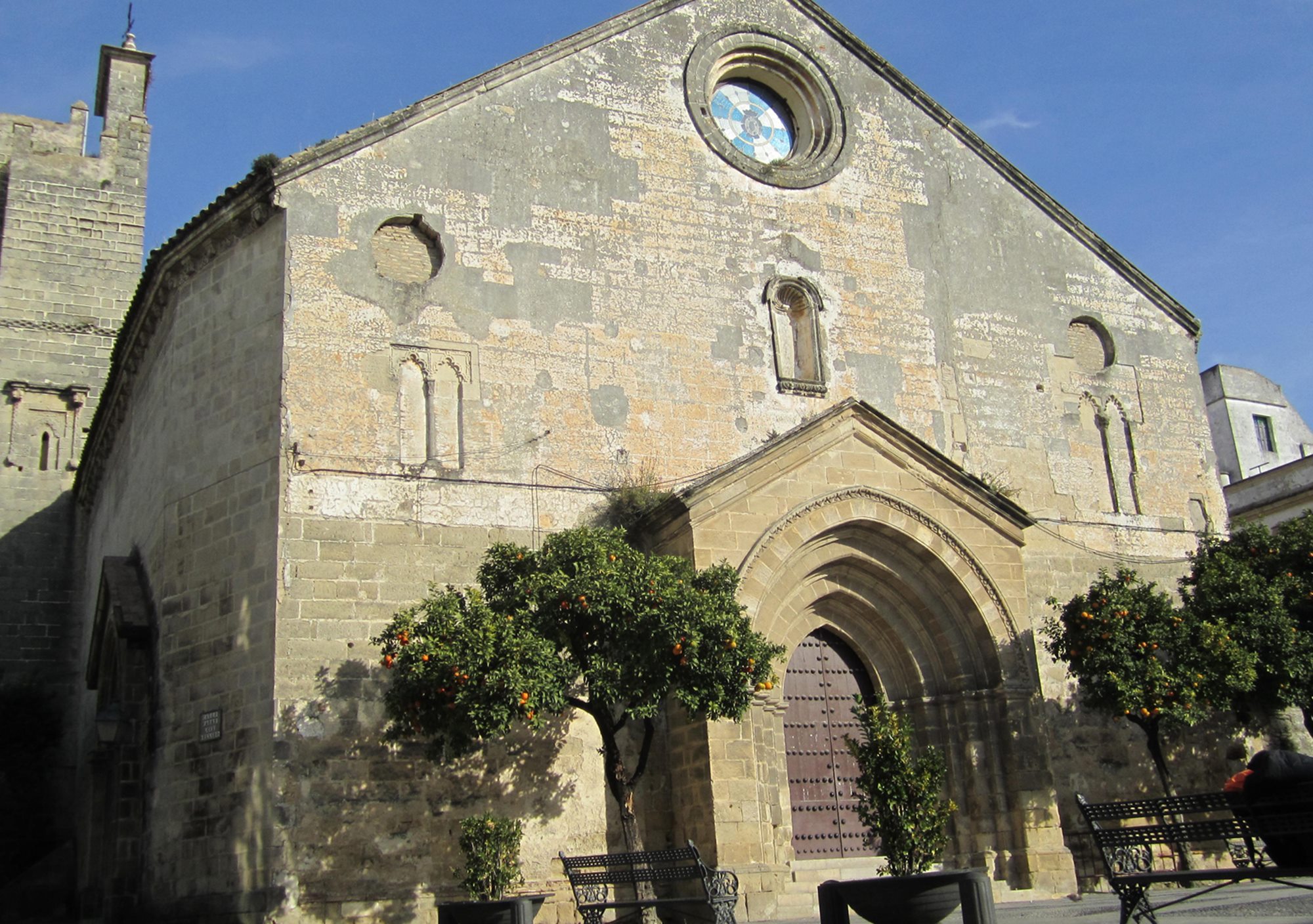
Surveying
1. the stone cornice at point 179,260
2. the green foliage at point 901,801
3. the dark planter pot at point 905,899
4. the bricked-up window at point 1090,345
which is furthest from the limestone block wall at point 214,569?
the bricked-up window at point 1090,345

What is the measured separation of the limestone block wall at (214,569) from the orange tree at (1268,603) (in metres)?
10.9

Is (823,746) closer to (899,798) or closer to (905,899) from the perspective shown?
(899,798)

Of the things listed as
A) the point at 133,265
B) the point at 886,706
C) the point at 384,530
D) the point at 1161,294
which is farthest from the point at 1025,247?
the point at 133,265

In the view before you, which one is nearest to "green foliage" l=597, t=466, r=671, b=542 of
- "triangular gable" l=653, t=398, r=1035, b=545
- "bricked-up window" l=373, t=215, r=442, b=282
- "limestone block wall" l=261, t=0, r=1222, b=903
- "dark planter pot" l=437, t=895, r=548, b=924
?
"limestone block wall" l=261, t=0, r=1222, b=903

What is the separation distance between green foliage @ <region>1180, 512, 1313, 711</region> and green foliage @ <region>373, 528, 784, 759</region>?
6.43 m

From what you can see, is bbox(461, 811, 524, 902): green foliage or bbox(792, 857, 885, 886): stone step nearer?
bbox(461, 811, 524, 902): green foliage

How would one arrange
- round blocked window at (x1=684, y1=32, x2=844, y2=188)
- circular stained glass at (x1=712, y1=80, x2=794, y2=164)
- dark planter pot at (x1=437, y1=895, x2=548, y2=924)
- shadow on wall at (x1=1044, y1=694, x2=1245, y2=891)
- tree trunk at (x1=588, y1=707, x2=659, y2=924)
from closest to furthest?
dark planter pot at (x1=437, y1=895, x2=548, y2=924) < tree trunk at (x1=588, y1=707, x2=659, y2=924) < shadow on wall at (x1=1044, y1=694, x2=1245, y2=891) < round blocked window at (x1=684, y1=32, x2=844, y2=188) < circular stained glass at (x1=712, y1=80, x2=794, y2=164)

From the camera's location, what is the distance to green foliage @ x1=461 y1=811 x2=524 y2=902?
11.5 m

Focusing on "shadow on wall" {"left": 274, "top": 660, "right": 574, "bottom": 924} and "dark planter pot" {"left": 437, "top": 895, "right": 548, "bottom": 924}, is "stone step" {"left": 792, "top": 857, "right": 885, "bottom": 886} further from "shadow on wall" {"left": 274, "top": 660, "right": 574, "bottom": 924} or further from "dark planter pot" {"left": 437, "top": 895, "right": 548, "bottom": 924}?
"dark planter pot" {"left": 437, "top": 895, "right": 548, "bottom": 924}

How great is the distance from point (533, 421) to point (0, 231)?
15.3 meters

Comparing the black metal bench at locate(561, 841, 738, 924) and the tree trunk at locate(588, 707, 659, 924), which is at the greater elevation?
the tree trunk at locate(588, 707, 659, 924)

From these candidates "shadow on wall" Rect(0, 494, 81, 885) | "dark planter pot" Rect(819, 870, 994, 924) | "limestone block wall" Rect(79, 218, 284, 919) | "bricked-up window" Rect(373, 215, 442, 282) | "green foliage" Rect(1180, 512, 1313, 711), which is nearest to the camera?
"dark planter pot" Rect(819, 870, 994, 924)

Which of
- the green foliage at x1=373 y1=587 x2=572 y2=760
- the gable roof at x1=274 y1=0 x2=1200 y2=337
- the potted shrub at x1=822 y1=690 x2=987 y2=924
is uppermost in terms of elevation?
the gable roof at x1=274 y1=0 x2=1200 y2=337

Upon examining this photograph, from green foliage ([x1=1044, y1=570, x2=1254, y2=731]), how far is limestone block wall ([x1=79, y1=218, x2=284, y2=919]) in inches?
356
